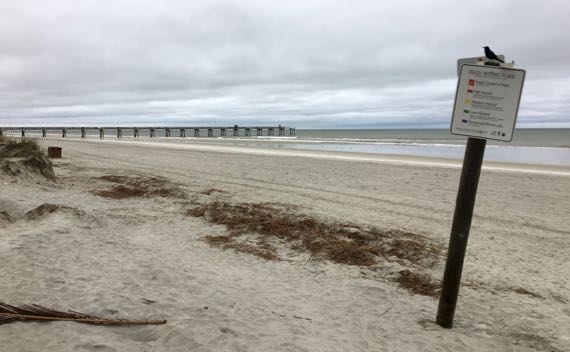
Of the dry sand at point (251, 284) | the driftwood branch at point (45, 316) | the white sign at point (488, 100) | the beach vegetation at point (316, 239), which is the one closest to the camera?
the driftwood branch at point (45, 316)

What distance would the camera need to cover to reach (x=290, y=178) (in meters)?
14.3

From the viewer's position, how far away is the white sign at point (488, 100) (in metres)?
3.12

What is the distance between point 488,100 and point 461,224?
1001 mm

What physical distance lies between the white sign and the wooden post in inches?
5.2

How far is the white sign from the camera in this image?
3121mm

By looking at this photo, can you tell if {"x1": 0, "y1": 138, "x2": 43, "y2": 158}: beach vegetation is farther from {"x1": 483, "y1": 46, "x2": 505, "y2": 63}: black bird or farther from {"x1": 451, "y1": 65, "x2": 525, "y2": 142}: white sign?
{"x1": 483, "y1": 46, "x2": 505, "y2": 63}: black bird

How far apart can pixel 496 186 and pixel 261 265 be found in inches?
422

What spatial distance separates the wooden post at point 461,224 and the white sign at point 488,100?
131 millimetres

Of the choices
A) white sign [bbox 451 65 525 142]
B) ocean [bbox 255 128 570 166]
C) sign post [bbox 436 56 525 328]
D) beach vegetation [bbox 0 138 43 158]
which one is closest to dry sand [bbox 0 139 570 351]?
sign post [bbox 436 56 525 328]

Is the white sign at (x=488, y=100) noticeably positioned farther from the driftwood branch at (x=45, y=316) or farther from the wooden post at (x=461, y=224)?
the driftwood branch at (x=45, y=316)

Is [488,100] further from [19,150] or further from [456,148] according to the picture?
[456,148]

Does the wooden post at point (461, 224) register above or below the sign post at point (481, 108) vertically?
below

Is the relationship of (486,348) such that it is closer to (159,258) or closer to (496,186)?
(159,258)

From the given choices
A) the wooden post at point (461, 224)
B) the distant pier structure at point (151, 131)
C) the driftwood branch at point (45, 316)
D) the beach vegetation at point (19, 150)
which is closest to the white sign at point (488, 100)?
the wooden post at point (461, 224)
